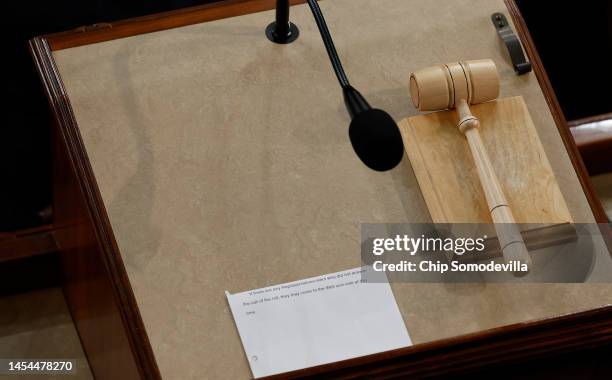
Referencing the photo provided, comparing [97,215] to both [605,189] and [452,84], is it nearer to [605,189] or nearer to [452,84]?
[452,84]

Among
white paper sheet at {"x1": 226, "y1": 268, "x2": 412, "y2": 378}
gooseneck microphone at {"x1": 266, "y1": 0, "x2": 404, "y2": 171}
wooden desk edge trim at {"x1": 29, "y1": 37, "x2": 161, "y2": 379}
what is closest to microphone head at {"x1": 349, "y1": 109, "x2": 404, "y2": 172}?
gooseneck microphone at {"x1": 266, "y1": 0, "x2": 404, "y2": 171}

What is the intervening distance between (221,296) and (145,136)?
0.89 ft

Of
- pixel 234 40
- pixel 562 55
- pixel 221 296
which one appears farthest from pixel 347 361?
pixel 562 55

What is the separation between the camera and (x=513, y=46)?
1570mm

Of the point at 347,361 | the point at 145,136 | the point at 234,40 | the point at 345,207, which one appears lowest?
the point at 347,361

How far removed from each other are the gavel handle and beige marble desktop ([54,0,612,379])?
7 cm

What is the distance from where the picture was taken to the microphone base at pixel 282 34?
1.57 m

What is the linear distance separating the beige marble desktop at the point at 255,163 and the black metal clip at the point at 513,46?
17 millimetres

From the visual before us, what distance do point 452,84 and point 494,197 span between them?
7.0 inches

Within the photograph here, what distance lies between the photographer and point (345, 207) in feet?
4.77

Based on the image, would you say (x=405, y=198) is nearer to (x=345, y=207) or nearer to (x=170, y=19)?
(x=345, y=207)

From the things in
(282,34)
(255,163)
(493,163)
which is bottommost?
(493,163)

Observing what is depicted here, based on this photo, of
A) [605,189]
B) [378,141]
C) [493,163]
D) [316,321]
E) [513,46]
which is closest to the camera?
[378,141]

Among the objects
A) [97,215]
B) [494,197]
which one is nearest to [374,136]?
[494,197]
